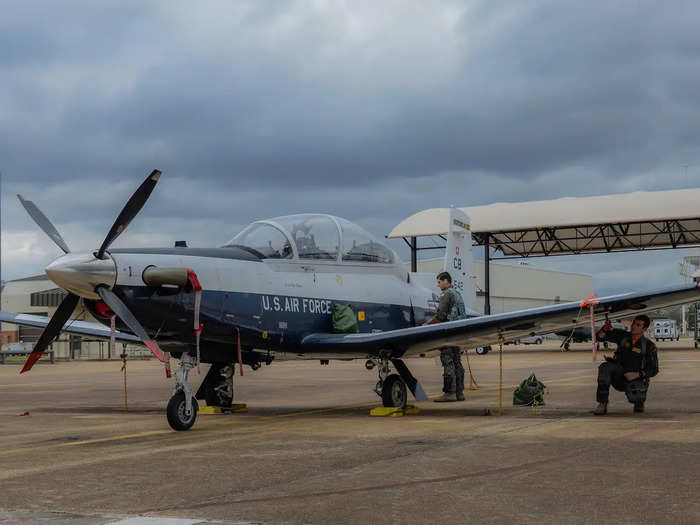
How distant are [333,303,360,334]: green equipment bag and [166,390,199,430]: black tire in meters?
2.91

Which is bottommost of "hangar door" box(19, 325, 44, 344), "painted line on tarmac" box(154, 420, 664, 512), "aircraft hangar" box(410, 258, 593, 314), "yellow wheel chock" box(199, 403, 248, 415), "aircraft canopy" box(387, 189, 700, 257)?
"yellow wheel chock" box(199, 403, 248, 415)

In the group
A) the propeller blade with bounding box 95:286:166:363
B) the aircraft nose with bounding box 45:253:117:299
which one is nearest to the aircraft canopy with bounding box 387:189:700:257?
the propeller blade with bounding box 95:286:166:363

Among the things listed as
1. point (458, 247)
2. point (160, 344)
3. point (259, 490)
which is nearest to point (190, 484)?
point (259, 490)

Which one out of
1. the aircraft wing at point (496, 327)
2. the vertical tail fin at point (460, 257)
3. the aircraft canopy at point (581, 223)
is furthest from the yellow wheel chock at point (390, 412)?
the aircraft canopy at point (581, 223)

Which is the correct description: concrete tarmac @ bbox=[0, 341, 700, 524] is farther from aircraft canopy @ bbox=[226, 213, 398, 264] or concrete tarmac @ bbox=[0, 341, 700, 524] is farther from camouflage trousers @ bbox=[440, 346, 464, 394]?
aircraft canopy @ bbox=[226, 213, 398, 264]

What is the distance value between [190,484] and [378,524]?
1.89 m

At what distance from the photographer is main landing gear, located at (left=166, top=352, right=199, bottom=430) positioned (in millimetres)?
9500

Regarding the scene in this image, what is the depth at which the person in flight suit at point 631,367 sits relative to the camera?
34.6ft

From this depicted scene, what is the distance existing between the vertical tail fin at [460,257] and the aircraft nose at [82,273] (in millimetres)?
9255

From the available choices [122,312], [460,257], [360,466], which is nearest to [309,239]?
[122,312]

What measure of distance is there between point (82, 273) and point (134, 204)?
1.05 m

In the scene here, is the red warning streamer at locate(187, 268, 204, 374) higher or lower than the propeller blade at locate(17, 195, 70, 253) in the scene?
lower

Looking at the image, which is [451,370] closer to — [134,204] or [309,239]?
[309,239]

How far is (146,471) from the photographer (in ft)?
A: 21.2
